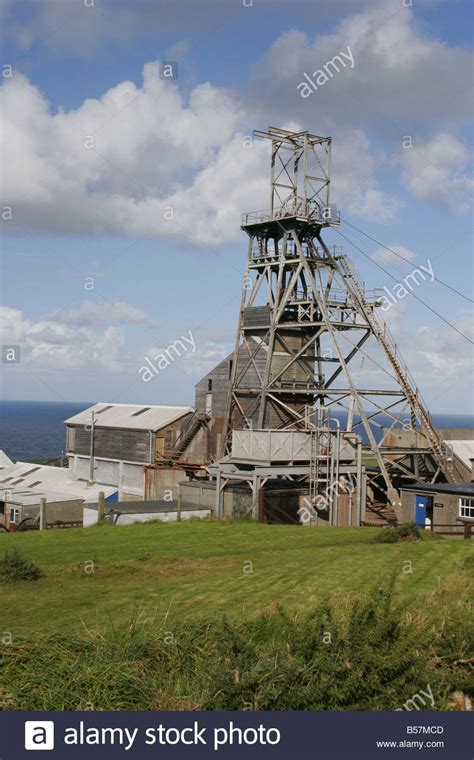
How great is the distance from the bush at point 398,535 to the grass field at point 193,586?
0.52 meters

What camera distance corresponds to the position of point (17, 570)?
19578mm

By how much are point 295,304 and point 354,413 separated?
773 cm

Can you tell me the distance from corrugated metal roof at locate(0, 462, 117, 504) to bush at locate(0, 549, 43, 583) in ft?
87.8

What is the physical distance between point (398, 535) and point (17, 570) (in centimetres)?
1411

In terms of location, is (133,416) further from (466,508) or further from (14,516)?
(466,508)

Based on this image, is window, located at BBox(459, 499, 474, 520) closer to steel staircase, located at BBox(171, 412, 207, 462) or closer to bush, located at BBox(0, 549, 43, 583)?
A: steel staircase, located at BBox(171, 412, 207, 462)

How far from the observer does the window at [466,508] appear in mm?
34438

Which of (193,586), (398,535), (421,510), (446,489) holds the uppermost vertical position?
(446,489)

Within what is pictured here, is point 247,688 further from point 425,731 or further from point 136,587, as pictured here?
point 136,587

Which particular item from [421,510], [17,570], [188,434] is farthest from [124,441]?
[17,570]

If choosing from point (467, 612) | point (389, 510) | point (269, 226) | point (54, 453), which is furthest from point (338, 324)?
point (54, 453)

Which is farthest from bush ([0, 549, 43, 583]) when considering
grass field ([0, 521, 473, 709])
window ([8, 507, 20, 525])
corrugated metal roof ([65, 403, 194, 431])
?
corrugated metal roof ([65, 403, 194, 431])

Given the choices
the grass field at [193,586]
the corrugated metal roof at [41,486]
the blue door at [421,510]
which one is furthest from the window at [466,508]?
the corrugated metal roof at [41,486]

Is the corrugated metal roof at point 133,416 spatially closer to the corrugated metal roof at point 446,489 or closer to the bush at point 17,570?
the corrugated metal roof at point 446,489
